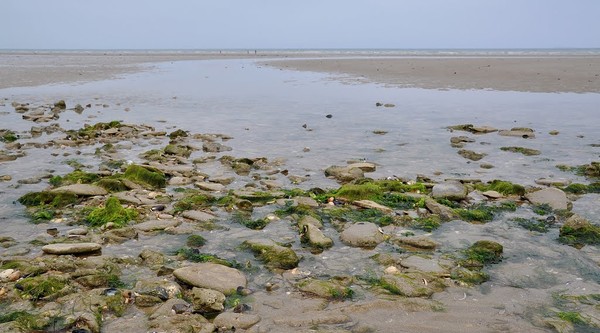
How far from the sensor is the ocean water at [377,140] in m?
6.38

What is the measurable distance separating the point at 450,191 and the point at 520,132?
25.1 feet

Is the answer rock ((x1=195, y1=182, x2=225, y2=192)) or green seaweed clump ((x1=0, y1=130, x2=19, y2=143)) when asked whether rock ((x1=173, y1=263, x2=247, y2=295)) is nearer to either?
rock ((x1=195, y1=182, x2=225, y2=192))

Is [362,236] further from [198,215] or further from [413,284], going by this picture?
[198,215]

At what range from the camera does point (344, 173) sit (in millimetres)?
10938

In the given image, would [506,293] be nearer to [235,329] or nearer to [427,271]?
[427,271]

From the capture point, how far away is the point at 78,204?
9047 mm

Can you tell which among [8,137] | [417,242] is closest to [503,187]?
[417,242]

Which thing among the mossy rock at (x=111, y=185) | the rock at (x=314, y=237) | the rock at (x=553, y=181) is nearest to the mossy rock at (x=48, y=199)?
the mossy rock at (x=111, y=185)

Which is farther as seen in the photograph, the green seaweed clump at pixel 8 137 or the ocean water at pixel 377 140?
the green seaweed clump at pixel 8 137

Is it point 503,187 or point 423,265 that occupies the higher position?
point 503,187

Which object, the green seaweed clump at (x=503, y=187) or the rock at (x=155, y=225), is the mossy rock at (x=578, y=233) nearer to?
the green seaweed clump at (x=503, y=187)

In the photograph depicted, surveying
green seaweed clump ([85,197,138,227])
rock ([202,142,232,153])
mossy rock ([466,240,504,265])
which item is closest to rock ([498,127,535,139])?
rock ([202,142,232,153])

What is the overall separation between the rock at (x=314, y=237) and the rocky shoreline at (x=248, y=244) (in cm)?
3

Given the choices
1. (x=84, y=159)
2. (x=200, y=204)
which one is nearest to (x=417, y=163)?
(x=200, y=204)
